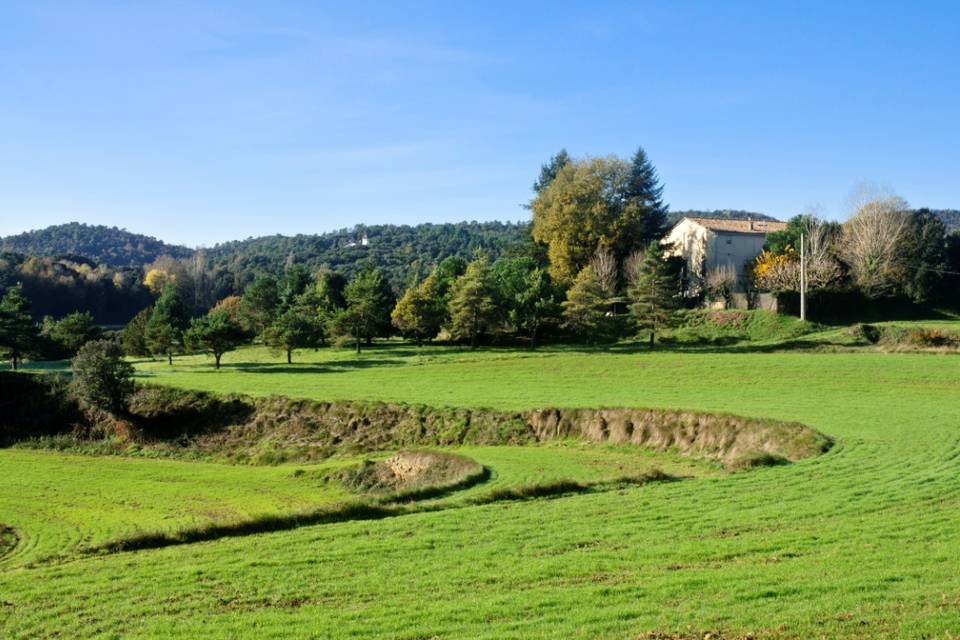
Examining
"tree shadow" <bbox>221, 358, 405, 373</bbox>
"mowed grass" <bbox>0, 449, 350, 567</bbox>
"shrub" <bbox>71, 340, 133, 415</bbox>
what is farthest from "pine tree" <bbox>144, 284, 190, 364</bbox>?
"mowed grass" <bbox>0, 449, 350, 567</bbox>

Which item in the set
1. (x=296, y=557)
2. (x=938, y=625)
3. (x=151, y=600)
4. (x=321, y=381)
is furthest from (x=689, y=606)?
(x=321, y=381)

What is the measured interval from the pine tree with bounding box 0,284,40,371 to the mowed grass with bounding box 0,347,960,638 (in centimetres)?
5142

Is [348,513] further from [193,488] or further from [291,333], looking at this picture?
[291,333]

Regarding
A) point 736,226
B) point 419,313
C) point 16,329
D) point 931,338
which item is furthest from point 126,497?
point 736,226

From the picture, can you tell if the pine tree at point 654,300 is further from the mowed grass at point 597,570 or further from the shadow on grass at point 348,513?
the shadow on grass at point 348,513

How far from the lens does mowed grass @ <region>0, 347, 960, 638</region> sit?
414 inches

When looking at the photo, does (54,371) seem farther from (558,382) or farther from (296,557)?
(296,557)

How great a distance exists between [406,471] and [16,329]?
1770 inches

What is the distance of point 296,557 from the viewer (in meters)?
14.6

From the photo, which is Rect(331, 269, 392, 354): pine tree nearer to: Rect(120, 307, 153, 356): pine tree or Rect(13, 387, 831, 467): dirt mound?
Rect(120, 307, 153, 356): pine tree

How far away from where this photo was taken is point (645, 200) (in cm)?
7875

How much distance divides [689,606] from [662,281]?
51.8 metres

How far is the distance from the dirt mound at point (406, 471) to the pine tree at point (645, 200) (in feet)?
168

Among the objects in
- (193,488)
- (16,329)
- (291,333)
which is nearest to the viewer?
(193,488)
